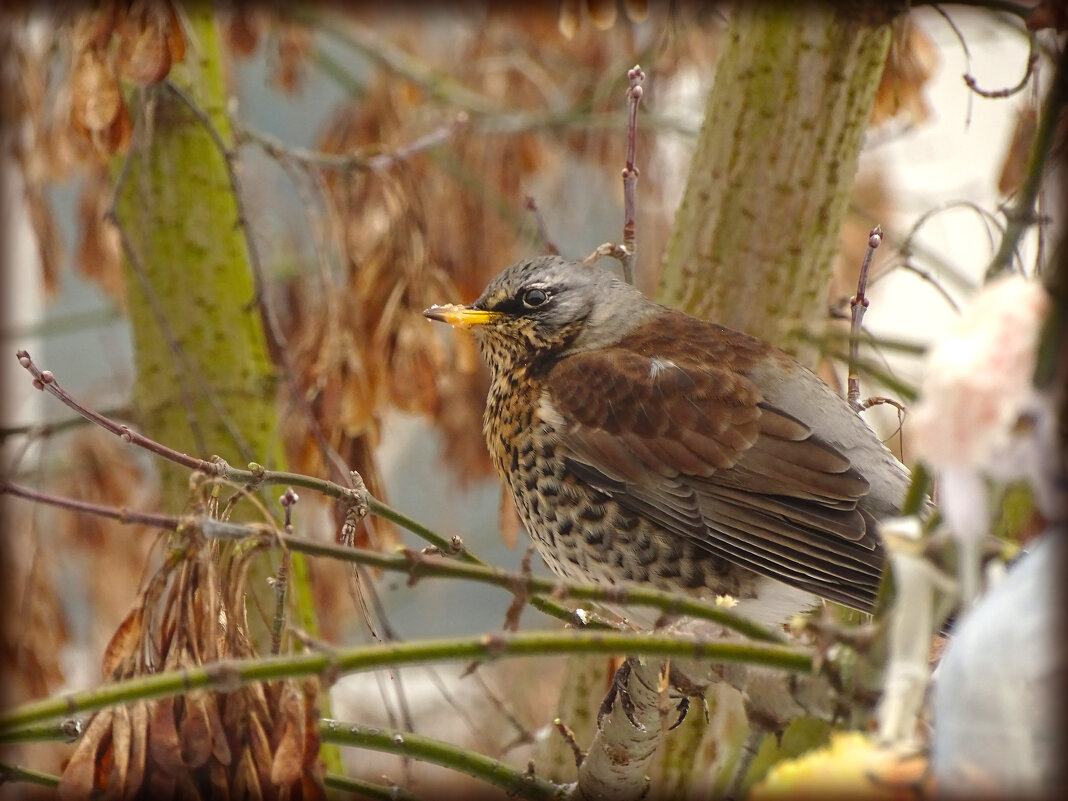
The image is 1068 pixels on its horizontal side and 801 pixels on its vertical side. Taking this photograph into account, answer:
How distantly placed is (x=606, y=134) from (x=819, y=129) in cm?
153

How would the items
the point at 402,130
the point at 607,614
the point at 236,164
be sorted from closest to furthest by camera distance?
the point at 607,614
the point at 236,164
the point at 402,130

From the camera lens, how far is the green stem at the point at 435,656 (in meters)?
0.79

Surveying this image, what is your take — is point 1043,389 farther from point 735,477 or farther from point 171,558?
point 735,477


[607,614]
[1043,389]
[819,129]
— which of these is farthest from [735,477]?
[1043,389]

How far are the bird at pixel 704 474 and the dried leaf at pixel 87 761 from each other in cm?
95

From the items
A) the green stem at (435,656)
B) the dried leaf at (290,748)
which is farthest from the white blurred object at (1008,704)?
the dried leaf at (290,748)

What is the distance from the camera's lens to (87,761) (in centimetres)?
99

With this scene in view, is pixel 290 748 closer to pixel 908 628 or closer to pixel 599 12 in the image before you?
pixel 908 628

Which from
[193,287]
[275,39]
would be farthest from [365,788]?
[275,39]

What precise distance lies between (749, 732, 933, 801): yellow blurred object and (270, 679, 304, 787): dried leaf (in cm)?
40

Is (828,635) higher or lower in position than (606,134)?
lower

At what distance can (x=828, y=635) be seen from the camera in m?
0.78

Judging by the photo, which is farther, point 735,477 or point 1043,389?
point 735,477

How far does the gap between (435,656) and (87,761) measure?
1.26 ft
